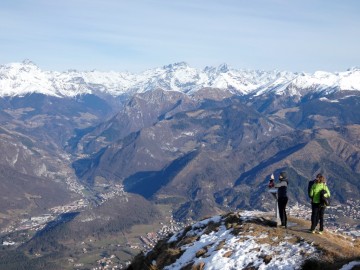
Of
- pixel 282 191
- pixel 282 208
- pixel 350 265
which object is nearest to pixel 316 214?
pixel 282 208

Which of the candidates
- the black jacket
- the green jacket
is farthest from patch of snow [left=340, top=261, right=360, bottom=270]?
the black jacket

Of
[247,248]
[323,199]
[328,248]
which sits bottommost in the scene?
[247,248]

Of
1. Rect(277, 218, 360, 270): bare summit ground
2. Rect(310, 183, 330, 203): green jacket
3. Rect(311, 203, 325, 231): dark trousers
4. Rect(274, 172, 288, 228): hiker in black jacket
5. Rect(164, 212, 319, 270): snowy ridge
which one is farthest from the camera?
Rect(274, 172, 288, 228): hiker in black jacket

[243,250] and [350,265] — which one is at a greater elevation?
[350,265]

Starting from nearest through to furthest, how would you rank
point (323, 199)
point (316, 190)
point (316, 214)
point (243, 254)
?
point (243, 254) → point (323, 199) → point (316, 190) → point (316, 214)

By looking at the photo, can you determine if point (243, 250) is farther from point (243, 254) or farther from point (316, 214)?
point (316, 214)

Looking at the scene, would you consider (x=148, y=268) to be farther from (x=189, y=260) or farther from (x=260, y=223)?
(x=260, y=223)

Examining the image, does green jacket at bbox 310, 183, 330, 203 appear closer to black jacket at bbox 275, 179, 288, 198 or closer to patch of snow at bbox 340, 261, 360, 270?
black jacket at bbox 275, 179, 288, 198

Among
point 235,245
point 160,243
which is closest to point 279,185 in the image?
point 235,245

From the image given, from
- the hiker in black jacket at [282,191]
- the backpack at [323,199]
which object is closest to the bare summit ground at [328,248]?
the hiker in black jacket at [282,191]

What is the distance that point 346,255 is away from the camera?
33.7 meters

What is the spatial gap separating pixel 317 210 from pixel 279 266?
7.93 meters

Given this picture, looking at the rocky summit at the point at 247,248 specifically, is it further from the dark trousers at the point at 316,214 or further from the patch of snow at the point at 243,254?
the dark trousers at the point at 316,214

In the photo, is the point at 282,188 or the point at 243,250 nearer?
the point at 243,250
